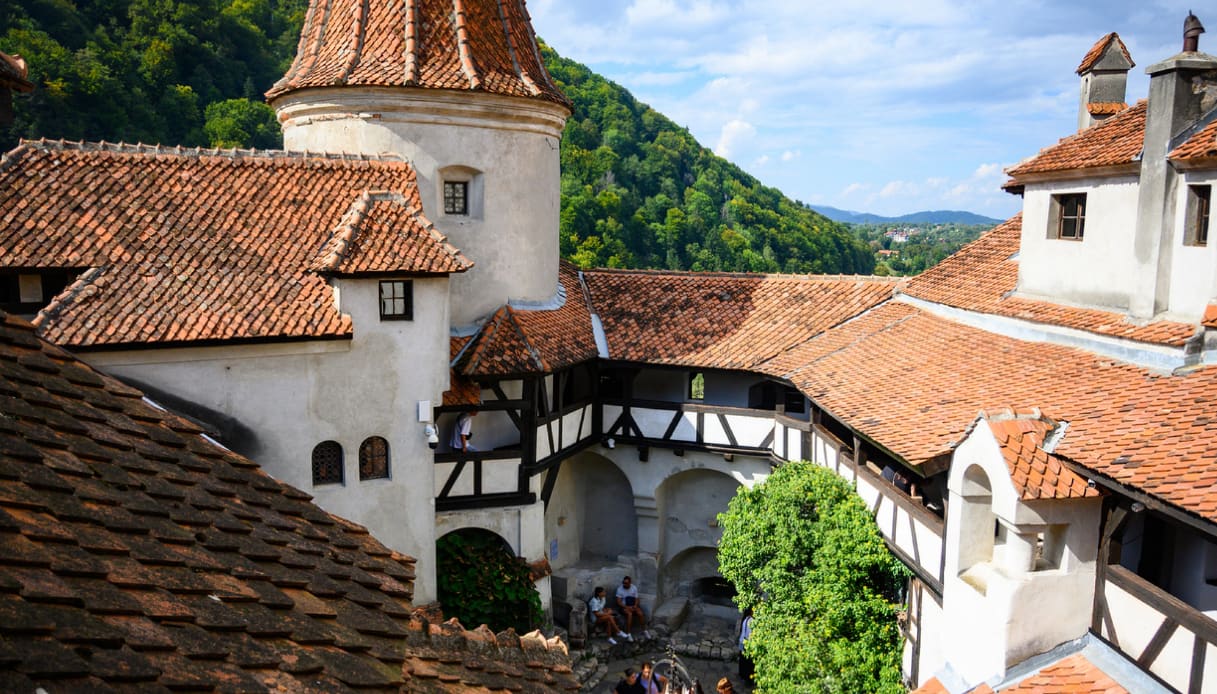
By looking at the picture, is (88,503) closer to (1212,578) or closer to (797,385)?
(1212,578)

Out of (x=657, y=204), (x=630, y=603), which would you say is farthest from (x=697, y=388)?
(x=657, y=204)

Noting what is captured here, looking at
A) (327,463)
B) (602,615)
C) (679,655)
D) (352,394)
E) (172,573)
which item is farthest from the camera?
(602,615)

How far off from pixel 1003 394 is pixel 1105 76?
8.60 m

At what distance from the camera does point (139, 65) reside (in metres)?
40.6

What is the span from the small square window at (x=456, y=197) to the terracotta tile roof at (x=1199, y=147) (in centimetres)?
1118

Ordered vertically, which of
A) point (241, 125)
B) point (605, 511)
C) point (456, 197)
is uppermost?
point (241, 125)

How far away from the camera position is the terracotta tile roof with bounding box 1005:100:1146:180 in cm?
1237

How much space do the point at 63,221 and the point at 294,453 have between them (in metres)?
4.49

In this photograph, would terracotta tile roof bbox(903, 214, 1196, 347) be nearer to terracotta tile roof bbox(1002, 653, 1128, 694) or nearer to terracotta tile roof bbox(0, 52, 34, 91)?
terracotta tile roof bbox(1002, 653, 1128, 694)

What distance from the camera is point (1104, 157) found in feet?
41.4

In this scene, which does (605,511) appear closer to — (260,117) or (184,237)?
(184,237)

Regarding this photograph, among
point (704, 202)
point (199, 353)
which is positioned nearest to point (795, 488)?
point (199, 353)

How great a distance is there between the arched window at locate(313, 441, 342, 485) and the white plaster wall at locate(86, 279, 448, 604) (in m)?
0.13

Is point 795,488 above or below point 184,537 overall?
below
